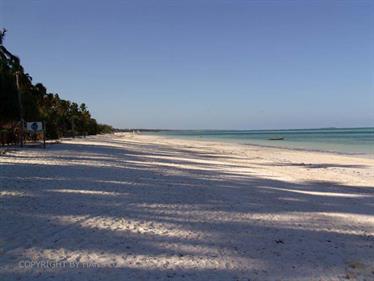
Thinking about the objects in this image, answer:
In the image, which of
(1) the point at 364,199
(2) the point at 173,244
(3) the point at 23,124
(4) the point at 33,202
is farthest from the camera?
(3) the point at 23,124

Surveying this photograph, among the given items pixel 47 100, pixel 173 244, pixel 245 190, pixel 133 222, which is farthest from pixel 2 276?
pixel 47 100

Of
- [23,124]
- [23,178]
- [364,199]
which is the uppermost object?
[23,124]

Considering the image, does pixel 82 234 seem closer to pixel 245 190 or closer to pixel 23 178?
pixel 23 178

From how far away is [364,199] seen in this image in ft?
39.0

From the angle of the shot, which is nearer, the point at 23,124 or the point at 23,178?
the point at 23,178

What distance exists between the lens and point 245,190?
12.1 m

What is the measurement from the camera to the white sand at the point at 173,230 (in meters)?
5.36

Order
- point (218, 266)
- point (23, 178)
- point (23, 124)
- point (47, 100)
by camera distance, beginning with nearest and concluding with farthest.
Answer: point (218, 266) → point (23, 178) → point (23, 124) → point (47, 100)

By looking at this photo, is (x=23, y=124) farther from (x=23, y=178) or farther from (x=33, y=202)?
(x=33, y=202)

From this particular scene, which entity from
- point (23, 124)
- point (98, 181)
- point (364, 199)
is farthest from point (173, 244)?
point (23, 124)

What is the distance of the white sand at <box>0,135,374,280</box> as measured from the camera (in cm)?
536

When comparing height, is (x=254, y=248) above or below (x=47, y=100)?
below

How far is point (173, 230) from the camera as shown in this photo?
716cm

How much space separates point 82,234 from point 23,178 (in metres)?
5.33
